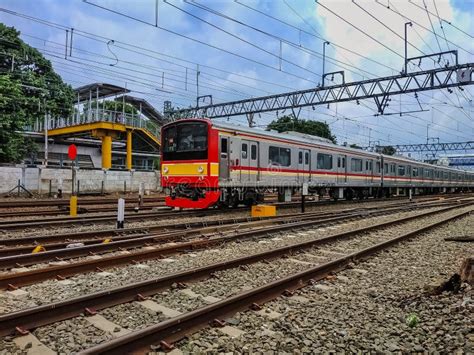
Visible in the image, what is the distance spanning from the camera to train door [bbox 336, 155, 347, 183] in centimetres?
2380

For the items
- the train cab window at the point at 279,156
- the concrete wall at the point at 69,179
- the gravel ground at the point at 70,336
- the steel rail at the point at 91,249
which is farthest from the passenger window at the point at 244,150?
the concrete wall at the point at 69,179

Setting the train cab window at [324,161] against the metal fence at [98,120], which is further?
the metal fence at [98,120]

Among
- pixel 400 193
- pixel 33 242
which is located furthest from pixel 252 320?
pixel 400 193

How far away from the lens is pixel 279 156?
18.1m

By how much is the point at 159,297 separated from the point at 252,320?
4.32 feet

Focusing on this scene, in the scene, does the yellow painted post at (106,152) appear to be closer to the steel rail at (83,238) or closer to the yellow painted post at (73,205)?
the yellow painted post at (73,205)

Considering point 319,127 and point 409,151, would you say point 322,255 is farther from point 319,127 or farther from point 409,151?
point 409,151

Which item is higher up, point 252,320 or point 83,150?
point 83,150

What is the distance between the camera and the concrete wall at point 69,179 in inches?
904

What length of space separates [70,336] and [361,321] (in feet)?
9.92

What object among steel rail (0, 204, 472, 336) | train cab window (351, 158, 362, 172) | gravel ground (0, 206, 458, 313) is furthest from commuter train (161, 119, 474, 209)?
steel rail (0, 204, 472, 336)

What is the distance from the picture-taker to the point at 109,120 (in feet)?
112

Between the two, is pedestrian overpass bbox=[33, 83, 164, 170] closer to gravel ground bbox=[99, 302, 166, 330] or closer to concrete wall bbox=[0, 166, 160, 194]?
concrete wall bbox=[0, 166, 160, 194]

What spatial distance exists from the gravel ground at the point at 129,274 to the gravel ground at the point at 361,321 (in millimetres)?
2053
